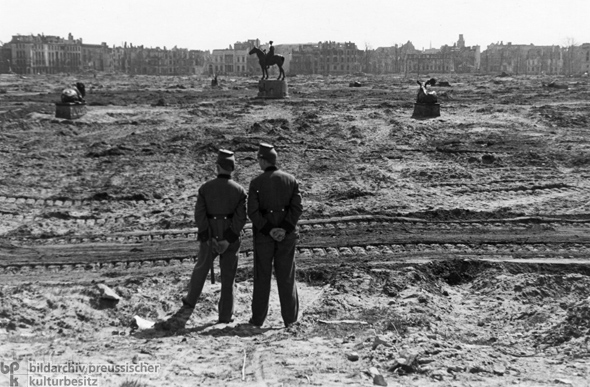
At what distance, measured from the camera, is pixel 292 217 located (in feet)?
22.0

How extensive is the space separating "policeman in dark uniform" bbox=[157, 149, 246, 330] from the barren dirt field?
1.09 feet

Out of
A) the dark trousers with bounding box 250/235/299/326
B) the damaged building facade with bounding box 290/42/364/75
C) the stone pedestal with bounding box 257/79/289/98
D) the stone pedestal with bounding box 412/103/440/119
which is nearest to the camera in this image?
the dark trousers with bounding box 250/235/299/326

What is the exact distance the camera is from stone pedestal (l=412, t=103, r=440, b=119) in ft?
84.4

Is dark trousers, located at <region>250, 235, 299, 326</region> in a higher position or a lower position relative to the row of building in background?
lower

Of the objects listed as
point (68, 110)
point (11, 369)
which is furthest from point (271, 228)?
point (68, 110)

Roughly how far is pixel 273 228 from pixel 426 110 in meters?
20.2

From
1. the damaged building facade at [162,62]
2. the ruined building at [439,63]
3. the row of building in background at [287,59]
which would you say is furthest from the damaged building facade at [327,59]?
the damaged building facade at [162,62]

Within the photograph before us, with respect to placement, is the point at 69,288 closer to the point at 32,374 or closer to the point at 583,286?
the point at 32,374

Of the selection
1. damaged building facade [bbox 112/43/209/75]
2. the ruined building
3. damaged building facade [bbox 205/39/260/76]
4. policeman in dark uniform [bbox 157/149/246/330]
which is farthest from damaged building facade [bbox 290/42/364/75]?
policeman in dark uniform [bbox 157/149/246/330]

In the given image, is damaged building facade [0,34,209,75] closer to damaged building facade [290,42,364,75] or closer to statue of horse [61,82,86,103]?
damaged building facade [290,42,364,75]

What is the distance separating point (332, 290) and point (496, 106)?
2454 cm

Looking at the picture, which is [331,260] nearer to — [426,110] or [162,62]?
[426,110]

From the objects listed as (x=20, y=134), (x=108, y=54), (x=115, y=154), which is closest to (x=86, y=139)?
(x=20, y=134)

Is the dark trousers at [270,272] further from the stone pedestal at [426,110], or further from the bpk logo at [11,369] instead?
the stone pedestal at [426,110]
